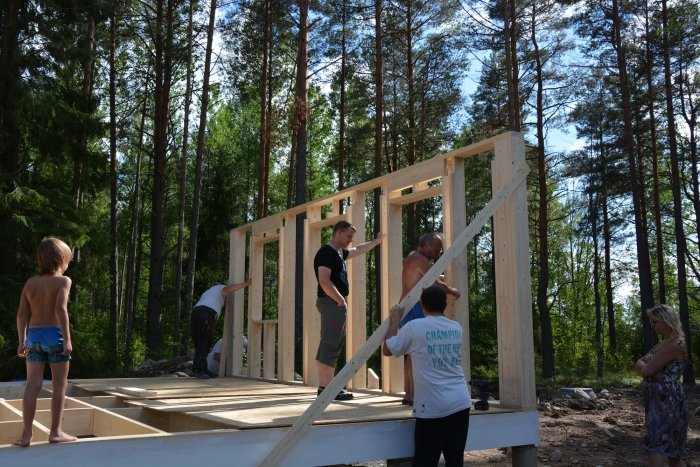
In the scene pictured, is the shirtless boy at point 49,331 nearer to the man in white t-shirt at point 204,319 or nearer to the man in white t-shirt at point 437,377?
the man in white t-shirt at point 437,377

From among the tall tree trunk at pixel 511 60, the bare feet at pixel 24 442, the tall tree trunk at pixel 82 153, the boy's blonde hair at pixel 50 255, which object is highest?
the tall tree trunk at pixel 511 60

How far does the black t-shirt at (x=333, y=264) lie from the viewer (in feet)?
18.2

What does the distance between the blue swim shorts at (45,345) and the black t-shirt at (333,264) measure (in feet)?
7.74

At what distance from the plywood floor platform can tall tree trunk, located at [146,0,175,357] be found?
1000 cm

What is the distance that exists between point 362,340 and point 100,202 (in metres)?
24.4

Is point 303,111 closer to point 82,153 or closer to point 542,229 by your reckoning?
point 82,153

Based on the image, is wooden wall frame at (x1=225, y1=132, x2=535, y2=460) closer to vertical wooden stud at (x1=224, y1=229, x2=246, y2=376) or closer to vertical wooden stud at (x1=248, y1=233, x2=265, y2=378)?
vertical wooden stud at (x1=248, y1=233, x2=265, y2=378)

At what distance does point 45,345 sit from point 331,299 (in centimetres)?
257

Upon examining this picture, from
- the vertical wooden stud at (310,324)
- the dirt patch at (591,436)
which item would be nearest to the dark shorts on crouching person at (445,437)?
the vertical wooden stud at (310,324)

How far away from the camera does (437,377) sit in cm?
382

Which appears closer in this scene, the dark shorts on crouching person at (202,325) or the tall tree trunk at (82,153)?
the dark shorts on crouching person at (202,325)

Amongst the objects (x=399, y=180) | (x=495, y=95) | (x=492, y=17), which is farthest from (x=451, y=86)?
(x=399, y=180)

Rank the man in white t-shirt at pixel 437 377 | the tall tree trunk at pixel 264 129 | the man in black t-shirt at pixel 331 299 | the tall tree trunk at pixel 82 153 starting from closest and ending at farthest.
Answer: the man in white t-shirt at pixel 437 377 → the man in black t-shirt at pixel 331 299 → the tall tree trunk at pixel 82 153 → the tall tree trunk at pixel 264 129

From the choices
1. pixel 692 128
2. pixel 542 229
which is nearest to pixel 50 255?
pixel 542 229
